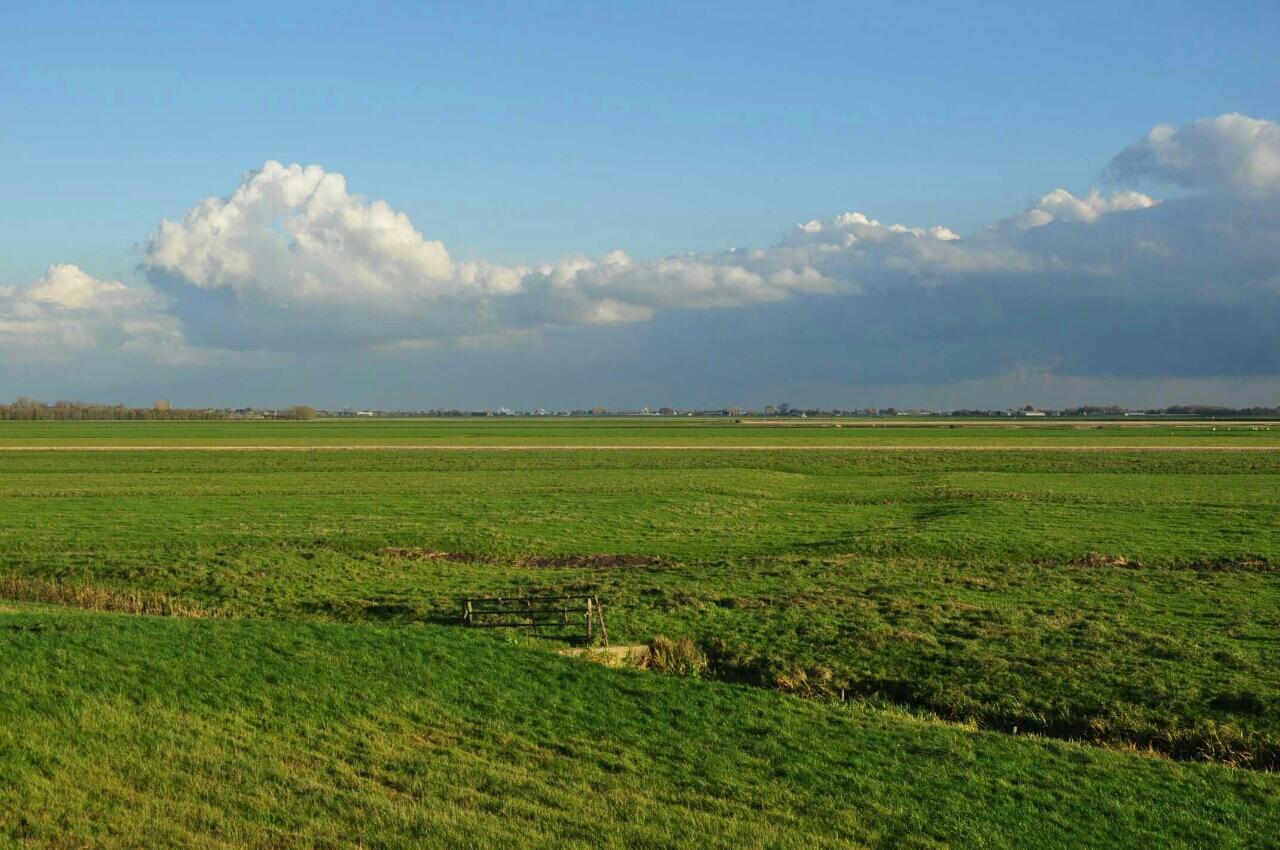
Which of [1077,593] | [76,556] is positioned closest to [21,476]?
[76,556]

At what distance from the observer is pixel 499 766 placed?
17188 millimetres

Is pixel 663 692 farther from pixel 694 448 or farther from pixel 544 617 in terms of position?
pixel 694 448

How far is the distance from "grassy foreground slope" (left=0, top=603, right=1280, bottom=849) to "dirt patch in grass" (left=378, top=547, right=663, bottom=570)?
55.3ft

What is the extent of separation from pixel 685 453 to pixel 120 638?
10056 centimetres

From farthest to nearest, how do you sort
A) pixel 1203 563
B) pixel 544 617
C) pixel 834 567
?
pixel 1203 563 < pixel 834 567 < pixel 544 617

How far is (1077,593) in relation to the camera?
3338cm

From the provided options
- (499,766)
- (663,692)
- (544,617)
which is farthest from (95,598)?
(499,766)

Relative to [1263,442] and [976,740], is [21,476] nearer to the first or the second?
[976,740]

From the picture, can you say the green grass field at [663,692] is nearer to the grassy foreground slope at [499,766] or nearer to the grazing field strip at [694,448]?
the grassy foreground slope at [499,766]

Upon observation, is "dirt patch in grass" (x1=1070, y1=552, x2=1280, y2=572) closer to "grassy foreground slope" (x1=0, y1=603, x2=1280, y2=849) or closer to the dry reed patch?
"grassy foreground slope" (x1=0, y1=603, x2=1280, y2=849)

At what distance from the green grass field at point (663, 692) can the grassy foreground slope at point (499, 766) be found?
0.08m

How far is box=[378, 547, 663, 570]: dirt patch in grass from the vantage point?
40.7m

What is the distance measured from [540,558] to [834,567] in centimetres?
1244

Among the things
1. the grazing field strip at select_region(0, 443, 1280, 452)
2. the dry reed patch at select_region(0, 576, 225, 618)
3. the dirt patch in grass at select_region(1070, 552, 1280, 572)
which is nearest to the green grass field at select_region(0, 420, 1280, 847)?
the dirt patch in grass at select_region(1070, 552, 1280, 572)
